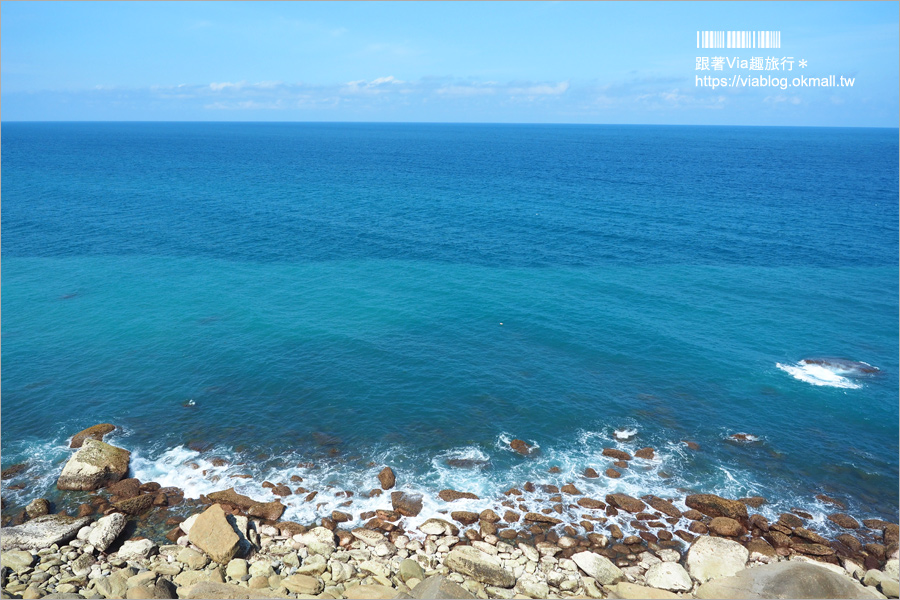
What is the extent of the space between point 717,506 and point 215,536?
37.8 meters

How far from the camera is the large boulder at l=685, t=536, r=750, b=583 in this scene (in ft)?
120

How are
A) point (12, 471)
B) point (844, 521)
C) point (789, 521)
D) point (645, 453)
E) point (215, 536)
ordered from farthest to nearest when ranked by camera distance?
point (645, 453), point (12, 471), point (844, 521), point (789, 521), point (215, 536)

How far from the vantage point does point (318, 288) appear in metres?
83.9

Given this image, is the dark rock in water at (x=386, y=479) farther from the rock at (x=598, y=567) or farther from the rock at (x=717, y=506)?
the rock at (x=717, y=506)

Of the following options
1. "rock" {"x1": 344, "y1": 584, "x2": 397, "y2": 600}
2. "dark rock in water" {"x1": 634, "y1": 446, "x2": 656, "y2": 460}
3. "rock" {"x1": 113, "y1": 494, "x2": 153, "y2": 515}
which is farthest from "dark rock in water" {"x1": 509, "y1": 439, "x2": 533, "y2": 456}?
"rock" {"x1": 113, "y1": 494, "x2": 153, "y2": 515}

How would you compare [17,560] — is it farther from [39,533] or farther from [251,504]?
[251,504]

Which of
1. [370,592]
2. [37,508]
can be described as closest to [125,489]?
[37,508]

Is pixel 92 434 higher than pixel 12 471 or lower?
higher

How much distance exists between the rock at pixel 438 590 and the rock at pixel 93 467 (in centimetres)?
2881

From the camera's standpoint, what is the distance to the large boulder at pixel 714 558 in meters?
36.5

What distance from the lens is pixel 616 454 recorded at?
4912cm

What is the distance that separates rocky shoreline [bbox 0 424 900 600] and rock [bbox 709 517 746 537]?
0.09 metres

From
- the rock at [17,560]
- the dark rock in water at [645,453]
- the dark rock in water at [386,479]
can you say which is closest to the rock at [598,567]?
the dark rock in water at [645,453]

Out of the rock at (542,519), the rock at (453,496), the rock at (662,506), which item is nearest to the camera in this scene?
the rock at (542,519)
